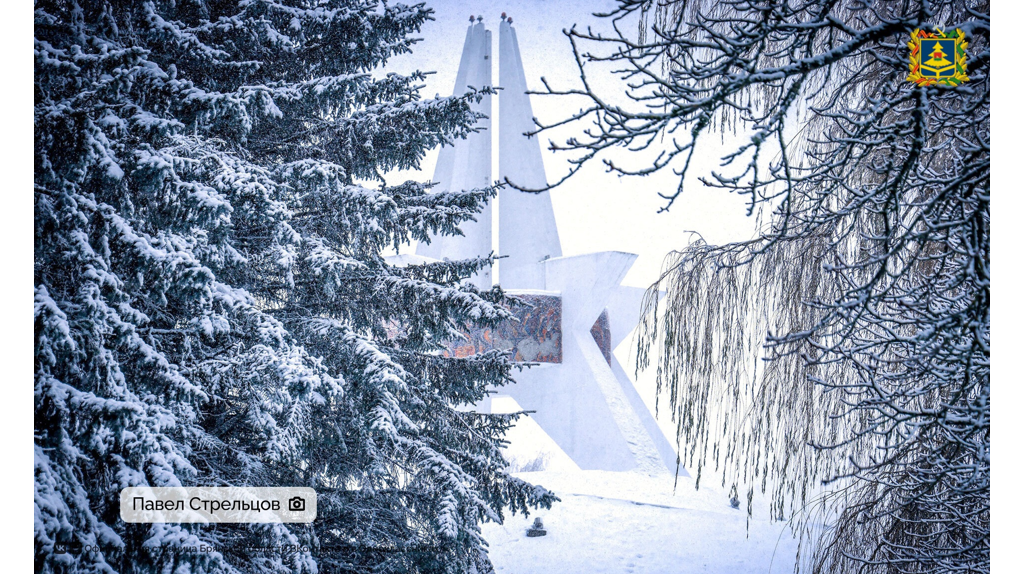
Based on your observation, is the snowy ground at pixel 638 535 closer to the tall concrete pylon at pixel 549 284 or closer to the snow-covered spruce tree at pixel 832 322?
the tall concrete pylon at pixel 549 284

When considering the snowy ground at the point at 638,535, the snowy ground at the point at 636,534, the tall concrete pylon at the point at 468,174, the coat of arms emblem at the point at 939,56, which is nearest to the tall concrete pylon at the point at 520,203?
the tall concrete pylon at the point at 468,174

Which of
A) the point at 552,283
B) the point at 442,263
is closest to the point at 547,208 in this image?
the point at 552,283

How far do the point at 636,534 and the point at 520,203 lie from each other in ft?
10.7

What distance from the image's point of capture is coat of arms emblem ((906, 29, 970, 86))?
129cm

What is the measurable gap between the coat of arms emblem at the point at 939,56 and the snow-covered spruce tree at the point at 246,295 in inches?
73.0

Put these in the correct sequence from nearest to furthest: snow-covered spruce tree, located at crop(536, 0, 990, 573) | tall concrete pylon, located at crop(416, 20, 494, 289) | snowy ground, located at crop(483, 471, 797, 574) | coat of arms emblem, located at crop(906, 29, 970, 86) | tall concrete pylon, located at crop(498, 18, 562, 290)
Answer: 1. coat of arms emblem, located at crop(906, 29, 970, 86)
2. snow-covered spruce tree, located at crop(536, 0, 990, 573)
3. snowy ground, located at crop(483, 471, 797, 574)
4. tall concrete pylon, located at crop(416, 20, 494, 289)
5. tall concrete pylon, located at crop(498, 18, 562, 290)

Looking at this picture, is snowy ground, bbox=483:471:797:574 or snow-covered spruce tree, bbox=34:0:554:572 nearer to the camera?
snow-covered spruce tree, bbox=34:0:554:572

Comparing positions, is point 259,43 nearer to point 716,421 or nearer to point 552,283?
point 716,421

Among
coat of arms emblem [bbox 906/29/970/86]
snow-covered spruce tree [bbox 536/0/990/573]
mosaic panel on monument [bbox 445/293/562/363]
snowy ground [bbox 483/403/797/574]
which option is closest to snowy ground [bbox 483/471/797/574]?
snowy ground [bbox 483/403/797/574]

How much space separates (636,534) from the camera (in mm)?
4445

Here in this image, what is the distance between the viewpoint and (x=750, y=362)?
2.67m

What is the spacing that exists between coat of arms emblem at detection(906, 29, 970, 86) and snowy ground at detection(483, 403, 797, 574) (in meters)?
2.86

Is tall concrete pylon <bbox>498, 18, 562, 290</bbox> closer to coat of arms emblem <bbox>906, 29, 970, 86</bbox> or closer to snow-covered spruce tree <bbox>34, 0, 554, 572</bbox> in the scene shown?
snow-covered spruce tree <bbox>34, 0, 554, 572</bbox>

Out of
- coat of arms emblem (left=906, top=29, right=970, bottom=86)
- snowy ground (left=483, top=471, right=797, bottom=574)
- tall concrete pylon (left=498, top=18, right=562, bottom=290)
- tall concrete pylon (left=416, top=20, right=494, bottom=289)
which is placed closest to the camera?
coat of arms emblem (left=906, top=29, right=970, bottom=86)
